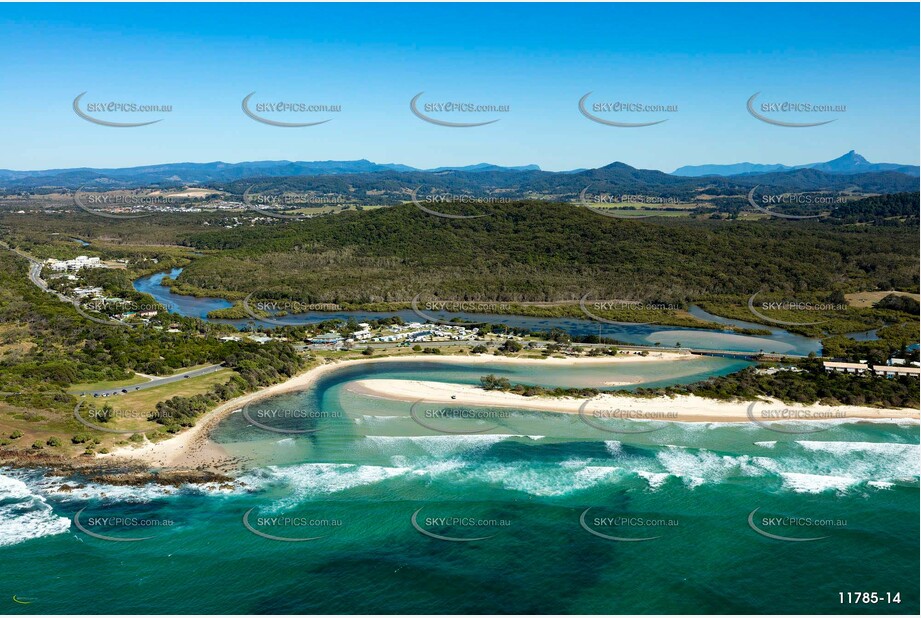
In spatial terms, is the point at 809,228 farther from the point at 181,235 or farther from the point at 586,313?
the point at 181,235

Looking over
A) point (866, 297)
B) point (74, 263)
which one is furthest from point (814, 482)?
point (74, 263)

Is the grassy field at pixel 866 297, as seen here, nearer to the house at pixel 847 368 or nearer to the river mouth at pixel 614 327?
the river mouth at pixel 614 327

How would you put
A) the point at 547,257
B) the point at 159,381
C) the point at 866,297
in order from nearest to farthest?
the point at 159,381 → the point at 866,297 → the point at 547,257

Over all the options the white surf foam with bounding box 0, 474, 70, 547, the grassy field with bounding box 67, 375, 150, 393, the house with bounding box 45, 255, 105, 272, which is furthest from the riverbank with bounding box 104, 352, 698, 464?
the house with bounding box 45, 255, 105, 272

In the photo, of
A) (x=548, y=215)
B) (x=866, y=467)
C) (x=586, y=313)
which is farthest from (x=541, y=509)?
(x=548, y=215)

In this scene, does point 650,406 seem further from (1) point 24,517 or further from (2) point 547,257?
(2) point 547,257

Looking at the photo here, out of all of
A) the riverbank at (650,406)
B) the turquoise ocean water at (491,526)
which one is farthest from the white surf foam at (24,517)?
the riverbank at (650,406)
